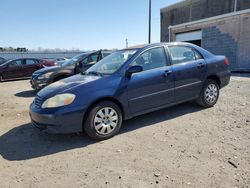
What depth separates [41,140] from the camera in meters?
3.95

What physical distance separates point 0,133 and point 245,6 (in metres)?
18.6

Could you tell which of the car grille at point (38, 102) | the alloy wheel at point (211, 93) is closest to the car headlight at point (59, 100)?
the car grille at point (38, 102)

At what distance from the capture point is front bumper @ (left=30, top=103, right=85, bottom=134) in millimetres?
3488

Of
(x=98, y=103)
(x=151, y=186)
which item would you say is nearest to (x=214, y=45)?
(x=98, y=103)

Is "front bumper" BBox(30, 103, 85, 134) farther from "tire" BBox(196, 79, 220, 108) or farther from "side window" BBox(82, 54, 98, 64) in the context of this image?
"side window" BBox(82, 54, 98, 64)

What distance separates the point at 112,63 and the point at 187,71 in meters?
1.70

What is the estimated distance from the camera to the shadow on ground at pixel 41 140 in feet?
11.4

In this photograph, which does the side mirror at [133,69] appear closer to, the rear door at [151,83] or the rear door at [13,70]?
the rear door at [151,83]

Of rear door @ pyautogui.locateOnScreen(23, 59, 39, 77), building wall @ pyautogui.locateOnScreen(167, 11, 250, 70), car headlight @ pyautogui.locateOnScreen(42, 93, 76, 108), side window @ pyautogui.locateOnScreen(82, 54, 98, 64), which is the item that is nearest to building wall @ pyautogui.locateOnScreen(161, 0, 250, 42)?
building wall @ pyautogui.locateOnScreen(167, 11, 250, 70)

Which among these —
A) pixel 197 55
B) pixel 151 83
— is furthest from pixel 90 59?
pixel 151 83

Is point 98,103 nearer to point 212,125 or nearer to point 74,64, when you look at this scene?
point 212,125

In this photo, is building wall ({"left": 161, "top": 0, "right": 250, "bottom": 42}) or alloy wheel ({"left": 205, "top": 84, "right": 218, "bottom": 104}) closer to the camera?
alloy wheel ({"left": 205, "top": 84, "right": 218, "bottom": 104})

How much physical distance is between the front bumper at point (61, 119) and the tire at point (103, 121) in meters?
0.16

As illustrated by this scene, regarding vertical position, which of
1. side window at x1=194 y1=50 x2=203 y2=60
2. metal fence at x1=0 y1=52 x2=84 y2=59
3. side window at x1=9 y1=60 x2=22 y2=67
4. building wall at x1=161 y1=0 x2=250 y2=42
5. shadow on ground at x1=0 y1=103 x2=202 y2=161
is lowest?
shadow on ground at x1=0 y1=103 x2=202 y2=161
